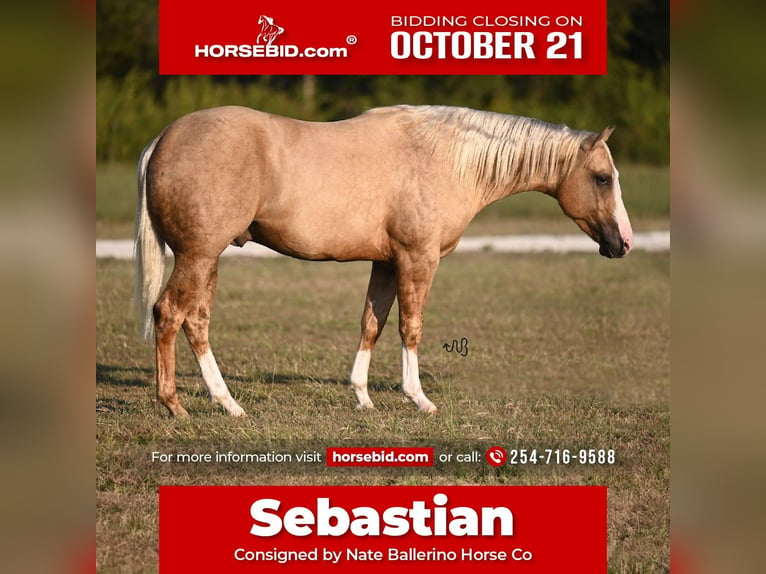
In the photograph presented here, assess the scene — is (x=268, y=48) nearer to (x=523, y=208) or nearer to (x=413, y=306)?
(x=413, y=306)

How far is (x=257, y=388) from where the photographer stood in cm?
811

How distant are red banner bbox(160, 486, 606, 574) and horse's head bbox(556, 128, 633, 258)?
3.66m

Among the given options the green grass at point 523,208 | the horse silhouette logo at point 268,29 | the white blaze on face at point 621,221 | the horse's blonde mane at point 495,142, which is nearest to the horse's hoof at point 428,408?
the horse's blonde mane at point 495,142

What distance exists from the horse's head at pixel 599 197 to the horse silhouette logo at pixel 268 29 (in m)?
2.68

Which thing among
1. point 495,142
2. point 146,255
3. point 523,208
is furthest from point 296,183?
point 523,208

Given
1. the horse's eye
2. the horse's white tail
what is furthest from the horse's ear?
the horse's white tail

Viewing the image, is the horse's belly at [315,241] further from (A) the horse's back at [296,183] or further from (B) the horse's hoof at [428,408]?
(B) the horse's hoof at [428,408]

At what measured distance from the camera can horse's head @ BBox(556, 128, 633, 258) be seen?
23.7 feet

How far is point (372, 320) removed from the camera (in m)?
7.56

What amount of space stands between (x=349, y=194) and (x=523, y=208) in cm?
1505
